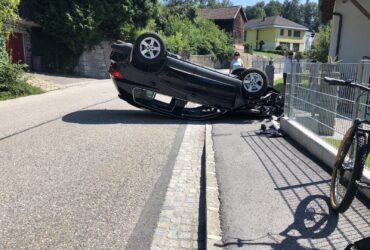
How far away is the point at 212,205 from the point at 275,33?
9071 cm

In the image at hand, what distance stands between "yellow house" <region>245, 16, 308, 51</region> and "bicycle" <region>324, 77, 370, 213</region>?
289 ft

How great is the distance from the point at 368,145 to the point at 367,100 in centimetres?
112

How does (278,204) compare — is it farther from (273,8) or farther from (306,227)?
(273,8)

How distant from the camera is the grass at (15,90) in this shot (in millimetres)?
15508

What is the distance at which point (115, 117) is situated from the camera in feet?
35.7

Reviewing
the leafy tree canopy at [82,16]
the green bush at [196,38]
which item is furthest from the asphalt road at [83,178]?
the green bush at [196,38]

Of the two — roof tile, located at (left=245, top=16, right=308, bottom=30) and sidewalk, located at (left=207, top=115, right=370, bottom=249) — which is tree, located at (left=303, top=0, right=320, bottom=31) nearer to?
roof tile, located at (left=245, top=16, right=308, bottom=30)

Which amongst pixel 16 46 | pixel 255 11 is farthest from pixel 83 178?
pixel 255 11

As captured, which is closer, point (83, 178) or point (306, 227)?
point (306, 227)

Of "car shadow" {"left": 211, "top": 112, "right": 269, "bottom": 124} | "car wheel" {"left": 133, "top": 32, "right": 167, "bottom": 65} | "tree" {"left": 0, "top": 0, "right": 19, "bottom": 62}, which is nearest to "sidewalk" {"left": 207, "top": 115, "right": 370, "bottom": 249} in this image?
"car shadow" {"left": 211, "top": 112, "right": 269, "bottom": 124}

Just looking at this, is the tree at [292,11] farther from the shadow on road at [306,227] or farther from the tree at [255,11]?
the shadow on road at [306,227]

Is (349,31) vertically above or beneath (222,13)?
beneath

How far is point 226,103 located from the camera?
10.4 metres

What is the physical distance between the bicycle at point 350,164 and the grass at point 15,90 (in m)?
13.5
